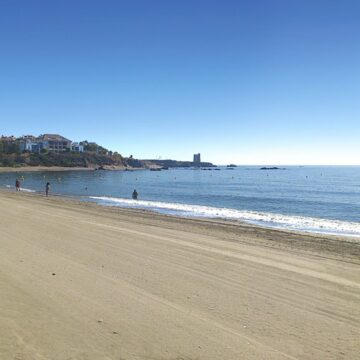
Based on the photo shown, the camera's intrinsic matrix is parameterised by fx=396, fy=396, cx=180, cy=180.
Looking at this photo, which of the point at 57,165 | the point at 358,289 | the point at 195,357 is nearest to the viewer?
the point at 195,357

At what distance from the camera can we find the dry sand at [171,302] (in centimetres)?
523

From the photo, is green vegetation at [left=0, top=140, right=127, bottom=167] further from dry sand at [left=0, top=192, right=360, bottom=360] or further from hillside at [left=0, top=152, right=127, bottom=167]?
dry sand at [left=0, top=192, right=360, bottom=360]

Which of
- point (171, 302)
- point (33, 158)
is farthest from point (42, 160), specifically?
point (171, 302)

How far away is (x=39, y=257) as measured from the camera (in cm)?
1029

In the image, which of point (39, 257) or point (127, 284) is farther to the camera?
point (39, 257)

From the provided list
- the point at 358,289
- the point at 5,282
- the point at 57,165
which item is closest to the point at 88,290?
the point at 5,282

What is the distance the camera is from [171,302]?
23.4 ft

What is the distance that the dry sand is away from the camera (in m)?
5.23

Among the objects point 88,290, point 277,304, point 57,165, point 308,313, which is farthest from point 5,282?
point 57,165

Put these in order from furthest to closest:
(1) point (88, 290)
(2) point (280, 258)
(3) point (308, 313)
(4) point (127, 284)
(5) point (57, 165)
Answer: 1. (5) point (57, 165)
2. (2) point (280, 258)
3. (4) point (127, 284)
4. (1) point (88, 290)
5. (3) point (308, 313)

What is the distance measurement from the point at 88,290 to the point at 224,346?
3.23 metres

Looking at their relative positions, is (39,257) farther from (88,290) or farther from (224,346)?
(224,346)

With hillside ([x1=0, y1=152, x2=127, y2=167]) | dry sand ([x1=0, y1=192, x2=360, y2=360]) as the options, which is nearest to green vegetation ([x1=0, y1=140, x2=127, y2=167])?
hillside ([x1=0, y1=152, x2=127, y2=167])

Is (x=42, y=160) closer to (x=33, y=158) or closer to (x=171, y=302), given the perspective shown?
(x=33, y=158)
